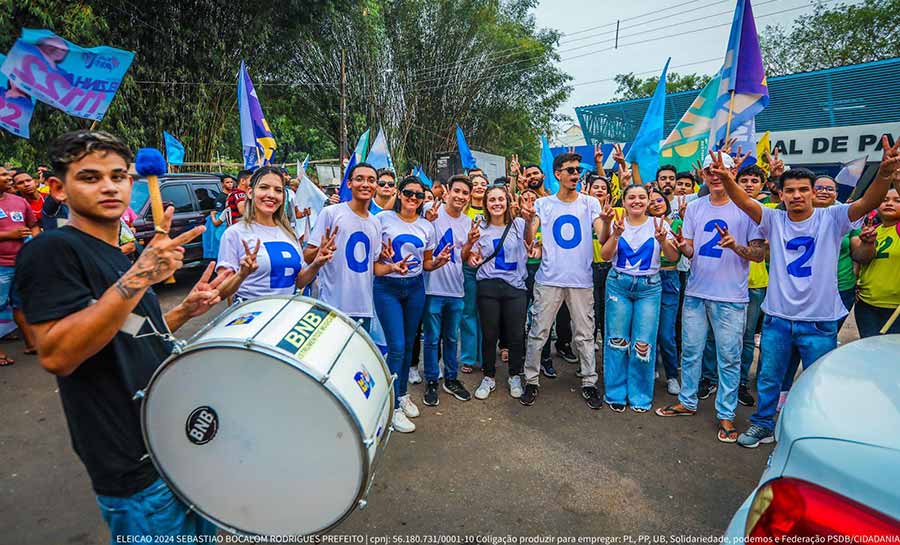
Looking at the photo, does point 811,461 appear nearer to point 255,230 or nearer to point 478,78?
point 255,230

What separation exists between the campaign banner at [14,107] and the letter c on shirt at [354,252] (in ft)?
14.9

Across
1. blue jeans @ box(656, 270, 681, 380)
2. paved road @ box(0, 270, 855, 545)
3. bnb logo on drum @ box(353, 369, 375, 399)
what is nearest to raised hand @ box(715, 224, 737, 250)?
blue jeans @ box(656, 270, 681, 380)

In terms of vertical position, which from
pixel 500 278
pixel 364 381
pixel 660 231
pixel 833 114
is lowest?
pixel 500 278

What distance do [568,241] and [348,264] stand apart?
1.99m

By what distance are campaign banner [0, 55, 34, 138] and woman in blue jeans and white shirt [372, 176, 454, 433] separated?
4676 millimetres

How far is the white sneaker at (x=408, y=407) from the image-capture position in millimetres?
4094

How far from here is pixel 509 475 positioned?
3.25 m

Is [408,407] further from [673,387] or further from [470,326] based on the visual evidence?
[673,387]

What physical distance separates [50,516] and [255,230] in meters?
2.05

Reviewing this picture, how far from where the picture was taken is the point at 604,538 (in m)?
2.67

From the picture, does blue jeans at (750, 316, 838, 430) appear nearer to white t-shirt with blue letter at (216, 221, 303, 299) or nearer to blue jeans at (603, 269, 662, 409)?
blue jeans at (603, 269, 662, 409)

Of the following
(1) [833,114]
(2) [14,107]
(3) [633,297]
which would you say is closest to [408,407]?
(3) [633,297]

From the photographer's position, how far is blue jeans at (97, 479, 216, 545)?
5.24 ft

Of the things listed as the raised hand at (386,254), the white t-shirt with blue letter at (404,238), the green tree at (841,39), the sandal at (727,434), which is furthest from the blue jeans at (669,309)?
the green tree at (841,39)
